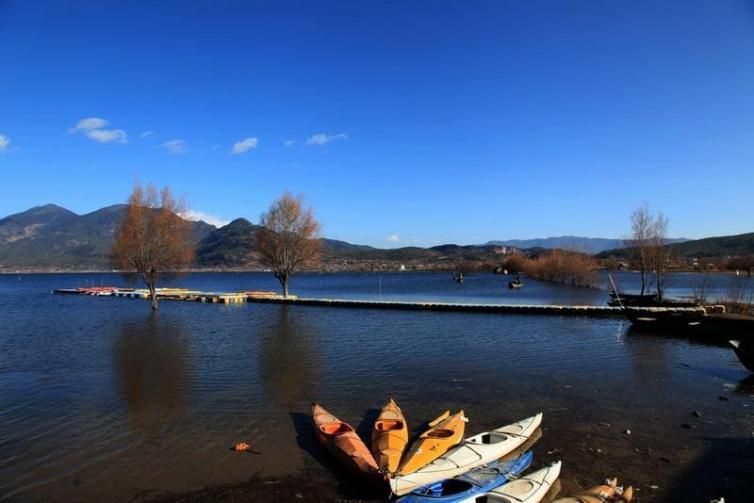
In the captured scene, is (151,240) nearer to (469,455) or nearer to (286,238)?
(286,238)

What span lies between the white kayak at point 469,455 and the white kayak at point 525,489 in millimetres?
1152

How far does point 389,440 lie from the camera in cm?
1159

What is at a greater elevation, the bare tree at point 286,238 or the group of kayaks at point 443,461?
the bare tree at point 286,238

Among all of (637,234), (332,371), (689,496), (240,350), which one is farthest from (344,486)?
(637,234)

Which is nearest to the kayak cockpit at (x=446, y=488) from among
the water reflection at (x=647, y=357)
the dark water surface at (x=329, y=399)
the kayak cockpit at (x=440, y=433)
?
the kayak cockpit at (x=440, y=433)

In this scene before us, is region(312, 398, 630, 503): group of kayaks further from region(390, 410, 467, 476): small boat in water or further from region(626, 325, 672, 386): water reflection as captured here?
region(626, 325, 672, 386): water reflection

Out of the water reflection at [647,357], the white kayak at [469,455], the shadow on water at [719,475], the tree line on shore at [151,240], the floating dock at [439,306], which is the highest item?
the tree line on shore at [151,240]

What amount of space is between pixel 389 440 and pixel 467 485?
282cm

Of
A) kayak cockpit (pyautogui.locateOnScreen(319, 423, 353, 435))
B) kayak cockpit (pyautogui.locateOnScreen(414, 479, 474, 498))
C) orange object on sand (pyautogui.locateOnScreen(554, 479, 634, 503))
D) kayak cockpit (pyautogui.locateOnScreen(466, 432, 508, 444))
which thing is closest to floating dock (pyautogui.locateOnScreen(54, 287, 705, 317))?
kayak cockpit (pyautogui.locateOnScreen(466, 432, 508, 444))

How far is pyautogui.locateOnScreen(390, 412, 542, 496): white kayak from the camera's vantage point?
31.6 ft

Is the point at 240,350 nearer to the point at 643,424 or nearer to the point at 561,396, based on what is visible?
the point at 561,396

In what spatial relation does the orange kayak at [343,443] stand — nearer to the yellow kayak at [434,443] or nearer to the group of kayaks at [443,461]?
the group of kayaks at [443,461]

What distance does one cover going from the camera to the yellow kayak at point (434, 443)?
1060 centimetres

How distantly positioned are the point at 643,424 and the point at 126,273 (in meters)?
44.9
